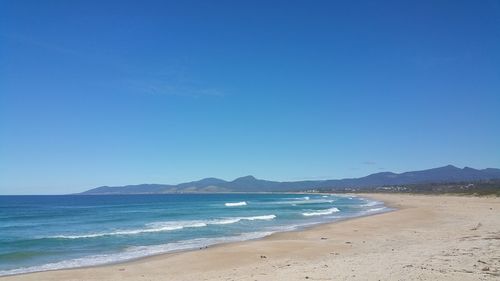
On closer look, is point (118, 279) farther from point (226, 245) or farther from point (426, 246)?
point (426, 246)

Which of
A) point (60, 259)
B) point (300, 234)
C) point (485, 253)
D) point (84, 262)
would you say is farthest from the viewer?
point (300, 234)

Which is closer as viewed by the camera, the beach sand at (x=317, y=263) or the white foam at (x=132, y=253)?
the beach sand at (x=317, y=263)

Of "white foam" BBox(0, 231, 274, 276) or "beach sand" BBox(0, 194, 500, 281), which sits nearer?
"beach sand" BBox(0, 194, 500, 281)

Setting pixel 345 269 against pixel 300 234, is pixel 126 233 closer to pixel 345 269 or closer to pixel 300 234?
pixel 300 234

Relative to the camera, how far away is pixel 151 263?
17391 mm

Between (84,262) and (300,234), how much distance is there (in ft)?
42.7

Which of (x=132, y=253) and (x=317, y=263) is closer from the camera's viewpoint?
(x=317, y=263)

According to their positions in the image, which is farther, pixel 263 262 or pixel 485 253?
pixel 263 262

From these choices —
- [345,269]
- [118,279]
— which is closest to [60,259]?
[118,279]

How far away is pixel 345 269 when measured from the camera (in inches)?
492

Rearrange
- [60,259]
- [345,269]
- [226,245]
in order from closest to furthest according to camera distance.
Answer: [345,269], [60,259], [226,245]

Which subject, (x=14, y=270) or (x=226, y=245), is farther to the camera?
(x=226, y=245)

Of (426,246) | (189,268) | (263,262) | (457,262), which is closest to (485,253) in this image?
(457,262)

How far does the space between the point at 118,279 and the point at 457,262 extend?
994cm
